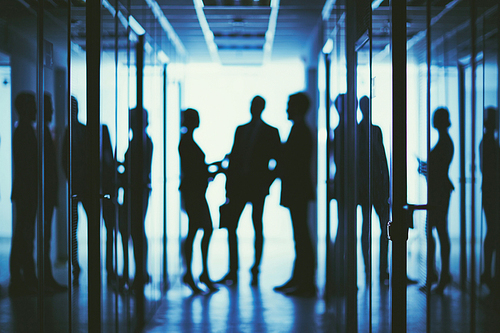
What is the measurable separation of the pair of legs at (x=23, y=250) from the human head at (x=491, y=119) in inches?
115

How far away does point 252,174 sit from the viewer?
243 inches

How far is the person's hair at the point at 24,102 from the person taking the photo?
276 cm

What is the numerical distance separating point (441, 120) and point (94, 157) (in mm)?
2911

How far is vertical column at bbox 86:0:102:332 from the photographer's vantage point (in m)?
2.68

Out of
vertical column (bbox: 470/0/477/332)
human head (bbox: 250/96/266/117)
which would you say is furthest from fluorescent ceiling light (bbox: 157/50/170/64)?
vertical column (bbox: 470/0/477/332)

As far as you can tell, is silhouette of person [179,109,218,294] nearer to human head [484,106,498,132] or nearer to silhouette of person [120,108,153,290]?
silhouette of person [120,108,153,290]

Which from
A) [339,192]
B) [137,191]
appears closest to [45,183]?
[137,191]

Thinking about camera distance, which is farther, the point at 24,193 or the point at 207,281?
the point at 207,281

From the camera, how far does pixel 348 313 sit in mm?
3389

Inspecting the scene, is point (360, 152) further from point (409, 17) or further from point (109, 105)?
point (109, 105)

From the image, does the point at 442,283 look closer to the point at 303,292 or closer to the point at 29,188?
the point at 303,292

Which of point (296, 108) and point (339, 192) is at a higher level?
point (296, 108)

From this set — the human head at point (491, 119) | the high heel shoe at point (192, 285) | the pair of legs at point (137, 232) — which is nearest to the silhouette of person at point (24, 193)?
the pair of legs at point (137, 232)

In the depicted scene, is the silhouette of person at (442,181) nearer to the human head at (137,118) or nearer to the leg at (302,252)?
the leg at (302,252)
